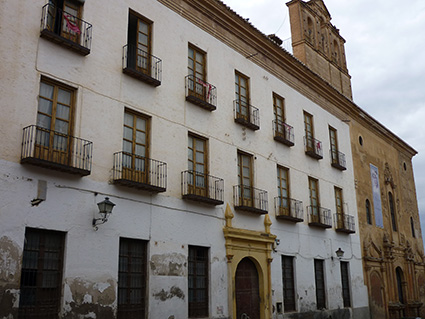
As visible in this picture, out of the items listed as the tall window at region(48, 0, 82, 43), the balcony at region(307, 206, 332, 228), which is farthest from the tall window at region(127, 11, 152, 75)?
the balcony at region(307, 206, 332, 228)

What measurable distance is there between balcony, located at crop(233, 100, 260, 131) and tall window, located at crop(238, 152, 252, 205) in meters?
1.05

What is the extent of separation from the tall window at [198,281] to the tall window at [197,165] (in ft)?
5.55

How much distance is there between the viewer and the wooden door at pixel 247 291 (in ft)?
46.3

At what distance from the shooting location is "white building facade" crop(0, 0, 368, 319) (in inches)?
373

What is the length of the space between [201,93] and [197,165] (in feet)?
7.64

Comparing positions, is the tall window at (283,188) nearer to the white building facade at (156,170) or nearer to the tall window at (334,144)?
the white building facade at (156,170)

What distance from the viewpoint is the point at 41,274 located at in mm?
9273

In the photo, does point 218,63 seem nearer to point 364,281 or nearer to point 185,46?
point 185,46

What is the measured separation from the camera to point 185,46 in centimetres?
1411

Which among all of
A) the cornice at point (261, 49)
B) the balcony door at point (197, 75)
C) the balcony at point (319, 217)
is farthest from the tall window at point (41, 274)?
the balcony at point (319, 217)

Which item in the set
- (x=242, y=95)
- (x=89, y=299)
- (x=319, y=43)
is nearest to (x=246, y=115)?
(x=242, y=95)

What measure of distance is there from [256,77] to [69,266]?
10.3 m

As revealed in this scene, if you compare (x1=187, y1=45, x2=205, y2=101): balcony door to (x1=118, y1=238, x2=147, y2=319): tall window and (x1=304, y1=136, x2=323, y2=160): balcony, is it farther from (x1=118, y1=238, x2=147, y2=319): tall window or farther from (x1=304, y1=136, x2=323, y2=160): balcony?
(x1=304, y1=136, x2=323, y2=160): balcony

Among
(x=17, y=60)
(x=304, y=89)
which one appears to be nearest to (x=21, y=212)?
(x=17, y=60)
